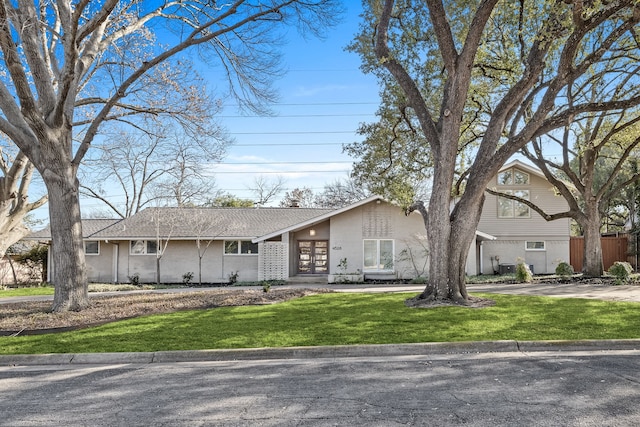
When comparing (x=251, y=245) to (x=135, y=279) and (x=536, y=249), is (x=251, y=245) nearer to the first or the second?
(x=135, y=279)

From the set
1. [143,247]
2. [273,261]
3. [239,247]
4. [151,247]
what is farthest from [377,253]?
[143,247]

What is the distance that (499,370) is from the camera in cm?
643

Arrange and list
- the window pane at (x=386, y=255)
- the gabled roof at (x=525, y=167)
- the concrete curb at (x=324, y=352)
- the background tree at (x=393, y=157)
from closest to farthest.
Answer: the concrete curb at (x=324, y=352)
the background tree at (x=393, y=157)
the window pane at (x=386, y=255)
the gabled roof at (x=525, y=167)

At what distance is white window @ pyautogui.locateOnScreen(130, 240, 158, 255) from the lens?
2600 centimetres

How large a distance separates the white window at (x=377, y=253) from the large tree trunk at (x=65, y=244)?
14919 millimetres

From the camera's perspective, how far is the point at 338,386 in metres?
5.76

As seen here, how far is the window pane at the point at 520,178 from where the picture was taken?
27.1 metres

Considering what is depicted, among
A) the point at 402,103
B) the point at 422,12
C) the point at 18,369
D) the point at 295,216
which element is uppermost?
the point at 422,12

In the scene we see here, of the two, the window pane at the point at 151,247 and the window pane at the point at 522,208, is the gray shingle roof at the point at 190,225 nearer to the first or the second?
the window pane at the point at 151,247

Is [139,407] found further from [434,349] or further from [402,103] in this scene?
[402,103]

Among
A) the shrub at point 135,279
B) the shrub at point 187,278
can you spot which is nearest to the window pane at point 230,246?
the shrub at point 187,278

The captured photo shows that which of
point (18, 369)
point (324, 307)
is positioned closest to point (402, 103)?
point (324, 307)

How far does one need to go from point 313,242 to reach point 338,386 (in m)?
20.8

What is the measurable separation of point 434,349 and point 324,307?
16.5 feet
